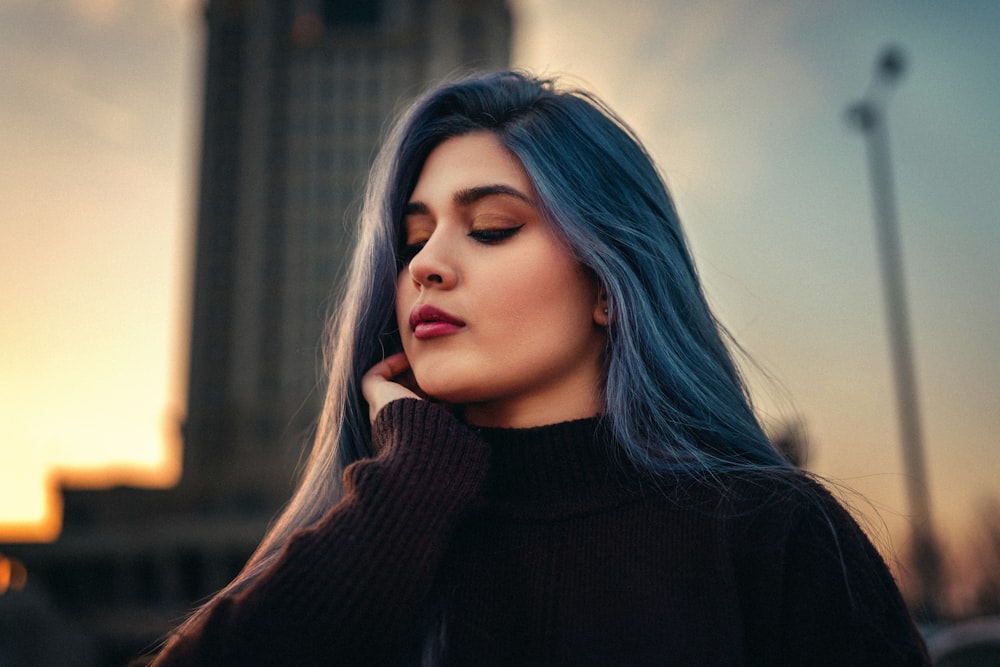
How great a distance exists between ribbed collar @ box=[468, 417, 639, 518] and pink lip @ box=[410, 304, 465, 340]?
13.4 inches

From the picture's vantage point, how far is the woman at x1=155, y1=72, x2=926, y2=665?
6.32 feet

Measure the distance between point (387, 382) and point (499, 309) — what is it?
51 centimetres

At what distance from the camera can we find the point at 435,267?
2.42m

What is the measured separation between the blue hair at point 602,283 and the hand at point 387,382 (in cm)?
10

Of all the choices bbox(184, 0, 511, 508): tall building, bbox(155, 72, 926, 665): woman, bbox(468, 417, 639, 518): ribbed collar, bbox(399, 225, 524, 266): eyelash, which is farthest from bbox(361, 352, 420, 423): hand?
bbox(184, 0, 511, 508): tall building

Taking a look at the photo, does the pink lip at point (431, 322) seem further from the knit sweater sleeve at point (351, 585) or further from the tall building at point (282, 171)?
the tall building at point (282, 171)

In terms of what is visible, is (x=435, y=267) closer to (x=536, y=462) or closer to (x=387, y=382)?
(x=387, y=382)

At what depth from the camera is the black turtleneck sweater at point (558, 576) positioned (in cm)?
187

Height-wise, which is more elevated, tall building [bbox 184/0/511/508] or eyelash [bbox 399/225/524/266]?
tall building [bbox 184/0/511/508]

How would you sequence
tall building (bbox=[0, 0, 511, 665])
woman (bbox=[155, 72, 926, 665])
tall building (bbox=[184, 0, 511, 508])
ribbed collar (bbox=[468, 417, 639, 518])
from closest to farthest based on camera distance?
1. woman (bbox=[155, 72, 926, 665])
2. ribbed collar (bbox=[468, 417, 639, 518])
3. tall building (bbox=[0, 0, 511, 665])
4. tall building (bbox=[184, 0, 511, 508])

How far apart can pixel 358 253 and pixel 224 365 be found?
75.9 meters

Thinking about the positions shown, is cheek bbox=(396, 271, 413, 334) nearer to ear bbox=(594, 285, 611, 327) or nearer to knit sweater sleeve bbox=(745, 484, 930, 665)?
ear bbox=(594, 285, 611, 327)

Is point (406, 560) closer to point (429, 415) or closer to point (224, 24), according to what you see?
point (429, 415)

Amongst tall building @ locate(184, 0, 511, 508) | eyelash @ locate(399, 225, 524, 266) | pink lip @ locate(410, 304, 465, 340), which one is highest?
tall building @ locate(184, 0, 511, 508)
